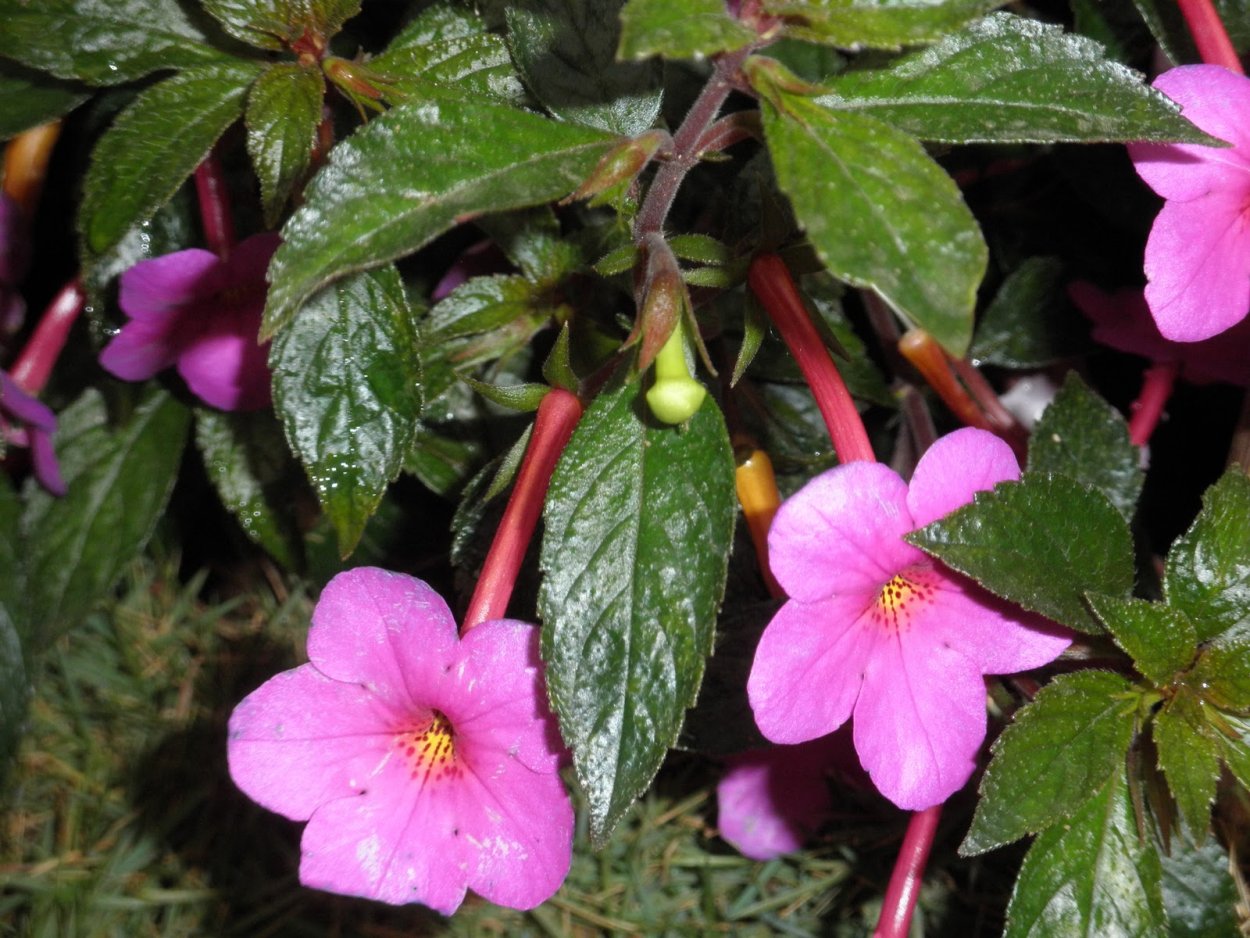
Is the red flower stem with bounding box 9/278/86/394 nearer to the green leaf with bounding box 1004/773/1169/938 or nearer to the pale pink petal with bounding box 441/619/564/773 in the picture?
the pale pink petal with bounding box 441/619/564/773

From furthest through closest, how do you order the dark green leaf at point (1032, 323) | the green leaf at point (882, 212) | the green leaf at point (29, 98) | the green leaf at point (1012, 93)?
1. the dark green leaf at point (1032, 323)
2. the green leaf at point (29, 98)
3. the green leaf at point (1012, 93)
4. the green leaf at point (882, 212)

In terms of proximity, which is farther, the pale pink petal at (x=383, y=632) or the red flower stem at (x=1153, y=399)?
the red flower stem at (x=1153, y=399)

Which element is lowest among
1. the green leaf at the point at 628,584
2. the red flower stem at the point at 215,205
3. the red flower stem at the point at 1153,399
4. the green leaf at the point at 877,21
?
the red flower stem at the point at 1153,399

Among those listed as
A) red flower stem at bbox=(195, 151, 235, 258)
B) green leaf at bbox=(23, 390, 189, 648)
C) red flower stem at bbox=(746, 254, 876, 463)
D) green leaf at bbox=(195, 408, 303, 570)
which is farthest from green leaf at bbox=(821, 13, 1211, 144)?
green leaf at bbox=(23, 390, 189, 648)

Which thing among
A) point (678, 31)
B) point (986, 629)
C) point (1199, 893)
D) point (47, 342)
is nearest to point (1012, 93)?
point (678, 31)

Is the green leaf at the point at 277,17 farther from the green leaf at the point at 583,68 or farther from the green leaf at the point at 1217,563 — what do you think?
the green leaf at the point at 1217,563

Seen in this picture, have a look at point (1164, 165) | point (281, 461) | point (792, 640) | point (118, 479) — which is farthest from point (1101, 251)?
point (118, 479)

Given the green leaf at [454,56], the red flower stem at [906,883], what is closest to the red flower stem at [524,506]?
the green leaf at [454,56]
